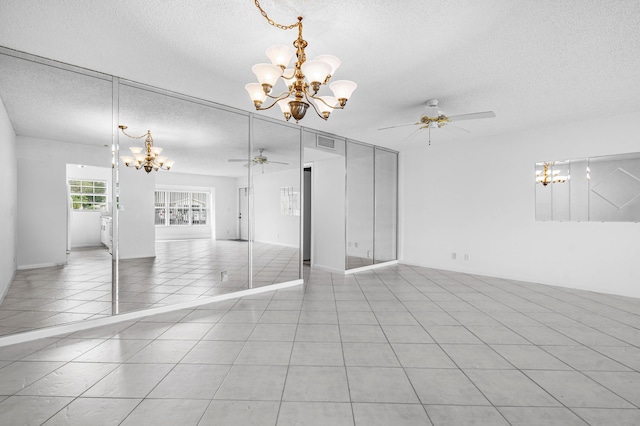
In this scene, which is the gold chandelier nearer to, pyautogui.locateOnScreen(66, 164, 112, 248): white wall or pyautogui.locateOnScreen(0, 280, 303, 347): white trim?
pyautogui.locateOnScreen(0, 280, 303, 347): white trim

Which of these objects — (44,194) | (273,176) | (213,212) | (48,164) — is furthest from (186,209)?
(48,164)

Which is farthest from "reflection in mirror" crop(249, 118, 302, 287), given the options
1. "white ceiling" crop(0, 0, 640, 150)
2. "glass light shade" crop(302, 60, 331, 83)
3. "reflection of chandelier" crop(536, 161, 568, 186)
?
"reflection of chandelier" crop(536, 161, 568, 186)

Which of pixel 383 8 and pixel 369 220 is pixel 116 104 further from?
pixel 369 220

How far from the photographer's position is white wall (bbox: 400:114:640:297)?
442 centimetres

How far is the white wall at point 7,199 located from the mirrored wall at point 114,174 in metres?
0.08

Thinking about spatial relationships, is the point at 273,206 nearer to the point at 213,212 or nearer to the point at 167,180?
the point at 167,180

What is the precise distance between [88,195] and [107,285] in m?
4.92

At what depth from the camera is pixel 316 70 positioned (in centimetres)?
206

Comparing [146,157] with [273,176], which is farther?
[273,176]

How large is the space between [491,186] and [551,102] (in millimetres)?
2006

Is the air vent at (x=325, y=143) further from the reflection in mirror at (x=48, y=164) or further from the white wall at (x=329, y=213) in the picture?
the reflection in mirror at (x=48, y=164)

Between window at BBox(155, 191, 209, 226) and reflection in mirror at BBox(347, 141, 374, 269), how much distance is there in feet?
17.2

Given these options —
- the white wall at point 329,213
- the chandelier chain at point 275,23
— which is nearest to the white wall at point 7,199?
the chandelier chain at point 275,23

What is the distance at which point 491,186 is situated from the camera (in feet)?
18.4
